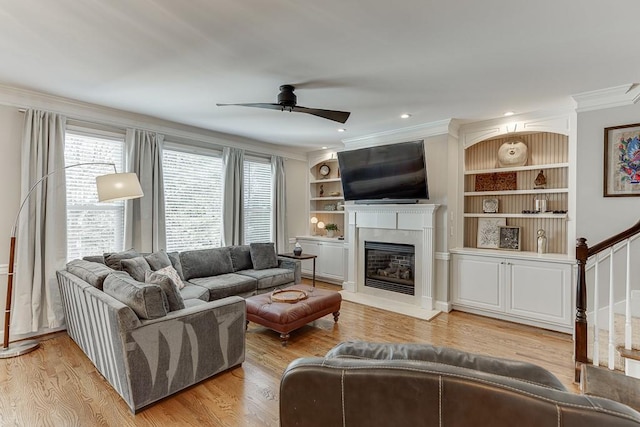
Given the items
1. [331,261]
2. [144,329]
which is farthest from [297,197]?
[144,329]

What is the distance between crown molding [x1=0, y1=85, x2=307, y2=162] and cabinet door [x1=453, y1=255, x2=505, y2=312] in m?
3.89

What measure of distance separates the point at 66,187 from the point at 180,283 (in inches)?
67.1

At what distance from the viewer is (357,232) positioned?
206 inches

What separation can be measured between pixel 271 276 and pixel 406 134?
295cm

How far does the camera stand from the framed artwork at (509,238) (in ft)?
13.7

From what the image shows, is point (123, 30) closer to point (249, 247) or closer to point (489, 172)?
point (249, 247)

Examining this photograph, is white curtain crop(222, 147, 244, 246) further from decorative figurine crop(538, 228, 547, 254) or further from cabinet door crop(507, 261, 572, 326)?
decorative figurine crop(538, 228, 547, 254)

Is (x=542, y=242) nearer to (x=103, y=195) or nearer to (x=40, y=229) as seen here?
(x=103, y=195)

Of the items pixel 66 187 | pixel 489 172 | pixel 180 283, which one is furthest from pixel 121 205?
pixel 489 172

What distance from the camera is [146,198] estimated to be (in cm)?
414

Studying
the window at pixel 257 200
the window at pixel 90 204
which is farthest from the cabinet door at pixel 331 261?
the window at pixel 90 204

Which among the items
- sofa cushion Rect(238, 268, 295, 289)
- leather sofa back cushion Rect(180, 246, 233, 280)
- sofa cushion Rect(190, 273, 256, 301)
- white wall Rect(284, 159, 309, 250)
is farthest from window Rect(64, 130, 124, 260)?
white wall Rect(284, 159, 309, 250)

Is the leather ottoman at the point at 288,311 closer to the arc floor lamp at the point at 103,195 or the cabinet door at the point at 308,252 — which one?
the arc floor lamp at the point at 103,195

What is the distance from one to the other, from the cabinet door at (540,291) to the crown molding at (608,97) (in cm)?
175
